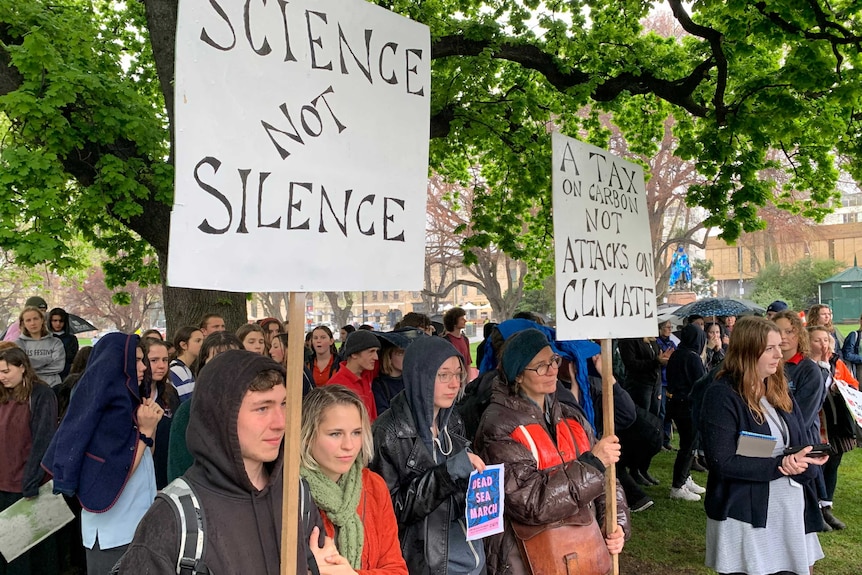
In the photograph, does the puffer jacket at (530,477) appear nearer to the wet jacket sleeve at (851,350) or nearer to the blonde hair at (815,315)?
the blonde hair at (815,315)

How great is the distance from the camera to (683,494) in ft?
26.3

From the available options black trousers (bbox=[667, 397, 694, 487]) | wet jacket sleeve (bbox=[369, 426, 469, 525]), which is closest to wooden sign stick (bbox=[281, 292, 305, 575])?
wet jacket sleeve (bbox=[369, 426, 469, 525])

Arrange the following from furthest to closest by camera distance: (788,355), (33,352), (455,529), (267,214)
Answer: (33,352)
(788,355)
(455,529)
(267,214)

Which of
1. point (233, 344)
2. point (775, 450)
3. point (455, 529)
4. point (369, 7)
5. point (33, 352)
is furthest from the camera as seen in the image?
point (33, 352)

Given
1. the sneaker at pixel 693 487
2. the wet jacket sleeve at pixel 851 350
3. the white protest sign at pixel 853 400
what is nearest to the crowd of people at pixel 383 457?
the white protest sign at pixel 853 400

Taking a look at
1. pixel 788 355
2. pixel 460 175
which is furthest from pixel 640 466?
pixel 460 175

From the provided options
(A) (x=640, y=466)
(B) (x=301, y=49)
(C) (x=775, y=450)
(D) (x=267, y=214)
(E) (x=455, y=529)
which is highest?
(B) (x=301, y=49)

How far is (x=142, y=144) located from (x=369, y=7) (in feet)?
22.3

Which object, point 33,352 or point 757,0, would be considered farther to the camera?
point 33,352

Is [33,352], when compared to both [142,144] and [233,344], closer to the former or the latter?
[142,144]

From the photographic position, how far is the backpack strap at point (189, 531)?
1.99m

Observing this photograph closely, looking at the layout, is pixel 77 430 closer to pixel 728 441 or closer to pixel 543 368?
pixel 543 368

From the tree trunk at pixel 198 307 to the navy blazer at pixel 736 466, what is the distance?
6.25 m

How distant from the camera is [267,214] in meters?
2.30
